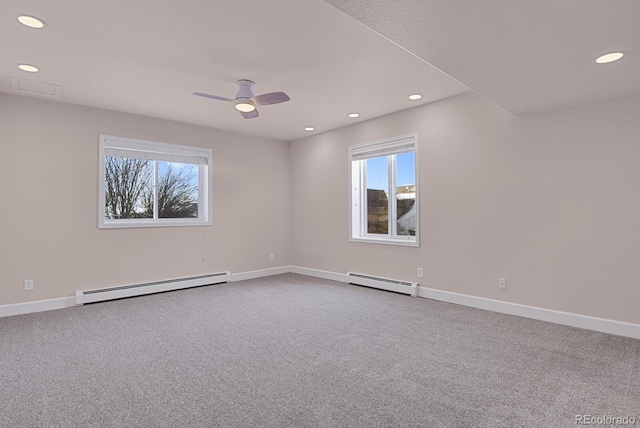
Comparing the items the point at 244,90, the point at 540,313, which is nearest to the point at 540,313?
the point at 540,313

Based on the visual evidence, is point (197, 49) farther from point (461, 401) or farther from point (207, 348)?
point (461, 401)

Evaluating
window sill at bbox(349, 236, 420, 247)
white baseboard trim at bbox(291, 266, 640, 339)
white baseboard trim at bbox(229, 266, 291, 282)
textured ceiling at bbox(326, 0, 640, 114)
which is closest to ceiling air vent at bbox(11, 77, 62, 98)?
white baseboard trim at bbox(229, 266, 291, 282)

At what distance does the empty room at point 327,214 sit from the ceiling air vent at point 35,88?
1.8 inches

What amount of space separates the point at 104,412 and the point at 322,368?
1362 millimetres

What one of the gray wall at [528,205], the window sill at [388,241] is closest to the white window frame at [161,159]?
the window sill at [388,241]

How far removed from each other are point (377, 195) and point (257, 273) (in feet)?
8.21

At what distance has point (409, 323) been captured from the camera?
3525mm

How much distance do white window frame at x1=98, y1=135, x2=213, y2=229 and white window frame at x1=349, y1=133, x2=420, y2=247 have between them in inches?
90.3

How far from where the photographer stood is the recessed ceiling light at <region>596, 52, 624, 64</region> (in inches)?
93.5

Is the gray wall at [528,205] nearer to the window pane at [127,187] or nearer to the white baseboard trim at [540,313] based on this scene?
the white baseboard trim at [540,313]

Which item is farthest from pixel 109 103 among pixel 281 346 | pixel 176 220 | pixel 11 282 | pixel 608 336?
pixel 608 336

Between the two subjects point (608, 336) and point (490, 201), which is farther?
point (490, 201)

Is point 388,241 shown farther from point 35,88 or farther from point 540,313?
point 35,88

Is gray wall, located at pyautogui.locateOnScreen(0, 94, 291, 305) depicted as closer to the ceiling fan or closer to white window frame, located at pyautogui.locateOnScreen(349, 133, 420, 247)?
white window frame, located at pyautogui.locateOnScreen(349, 133, 420, 247)
